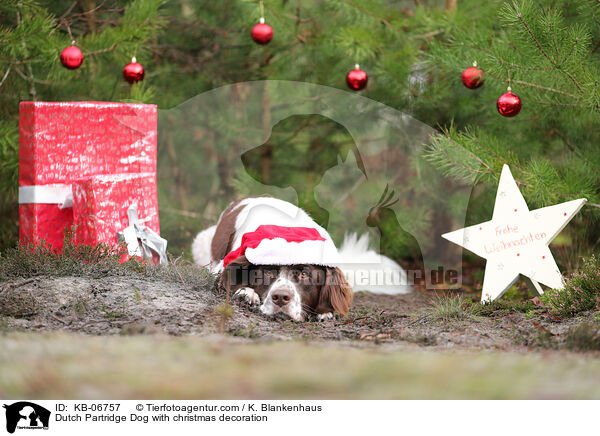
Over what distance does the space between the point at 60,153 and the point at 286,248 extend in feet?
4.26

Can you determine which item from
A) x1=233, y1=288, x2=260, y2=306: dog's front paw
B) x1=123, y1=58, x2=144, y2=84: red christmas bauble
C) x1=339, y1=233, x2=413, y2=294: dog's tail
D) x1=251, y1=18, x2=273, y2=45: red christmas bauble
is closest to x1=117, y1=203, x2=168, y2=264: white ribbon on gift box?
x1=233, y1=288, x2=260, y2=306: dog's front paw

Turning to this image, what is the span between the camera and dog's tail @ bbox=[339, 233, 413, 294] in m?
3.98

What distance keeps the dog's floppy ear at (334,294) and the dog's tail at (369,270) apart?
0.75 meters

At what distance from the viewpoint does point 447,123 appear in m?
4.43

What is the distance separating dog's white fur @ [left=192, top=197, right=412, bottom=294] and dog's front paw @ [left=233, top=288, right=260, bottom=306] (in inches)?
24.0

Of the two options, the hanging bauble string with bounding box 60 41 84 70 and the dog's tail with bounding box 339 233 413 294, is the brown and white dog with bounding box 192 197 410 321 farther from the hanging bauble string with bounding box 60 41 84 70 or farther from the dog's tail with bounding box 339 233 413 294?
the hanging bauble string with bounding box 60 41 84 70

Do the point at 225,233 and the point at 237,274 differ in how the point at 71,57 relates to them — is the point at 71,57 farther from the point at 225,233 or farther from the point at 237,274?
the point at 237,274

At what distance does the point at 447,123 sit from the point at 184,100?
78.0 inches

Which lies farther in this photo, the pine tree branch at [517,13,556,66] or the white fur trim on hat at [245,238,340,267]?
the pine tree branch at [517,13,556,66]

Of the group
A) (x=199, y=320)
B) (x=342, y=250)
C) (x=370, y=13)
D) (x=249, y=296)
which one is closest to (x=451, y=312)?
(x=249, y=296)

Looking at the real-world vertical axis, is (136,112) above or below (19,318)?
above

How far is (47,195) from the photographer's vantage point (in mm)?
3246
